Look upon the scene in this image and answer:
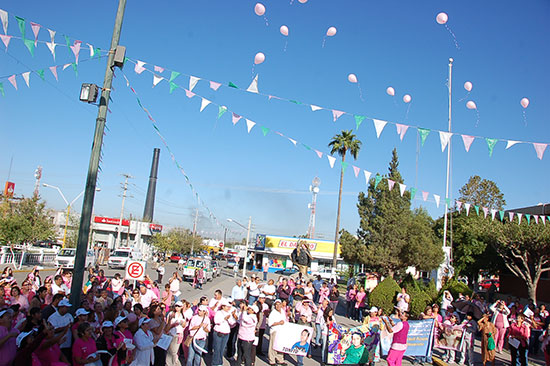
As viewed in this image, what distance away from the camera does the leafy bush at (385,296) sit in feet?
51.8

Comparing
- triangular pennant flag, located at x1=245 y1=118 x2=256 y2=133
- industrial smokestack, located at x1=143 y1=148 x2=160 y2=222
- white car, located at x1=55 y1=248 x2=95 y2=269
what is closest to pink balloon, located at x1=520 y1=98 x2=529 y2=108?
triangular pennant flag, located at x1=245 y1=118 x2=256 y2=133

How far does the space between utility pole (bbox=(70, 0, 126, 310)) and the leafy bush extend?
38.7 feet

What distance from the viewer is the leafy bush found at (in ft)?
51.8

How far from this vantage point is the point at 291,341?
930 cm

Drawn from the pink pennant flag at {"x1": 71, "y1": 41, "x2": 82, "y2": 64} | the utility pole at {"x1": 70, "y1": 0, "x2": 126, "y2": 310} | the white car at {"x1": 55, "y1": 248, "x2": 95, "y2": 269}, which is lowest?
the white car at {"x1": 55, "y1": 248, "x2": 95, "y2": 269}

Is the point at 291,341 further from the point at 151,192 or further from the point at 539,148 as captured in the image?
the point at 151,192

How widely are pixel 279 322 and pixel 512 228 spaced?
18933 mm

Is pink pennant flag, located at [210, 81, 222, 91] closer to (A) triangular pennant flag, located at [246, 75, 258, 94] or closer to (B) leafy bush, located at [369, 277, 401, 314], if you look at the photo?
(A) triangular pennant flag, located at [246, 75, 258, 94]

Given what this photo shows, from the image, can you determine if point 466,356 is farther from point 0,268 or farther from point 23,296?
point 0,268

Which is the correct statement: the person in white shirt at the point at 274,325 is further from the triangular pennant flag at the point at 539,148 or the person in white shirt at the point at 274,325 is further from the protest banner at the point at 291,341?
the triangular pennant flag at the point at 539,148

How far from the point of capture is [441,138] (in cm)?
1084

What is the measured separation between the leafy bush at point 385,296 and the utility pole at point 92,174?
38.7ft

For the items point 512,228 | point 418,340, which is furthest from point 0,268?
point 512,228

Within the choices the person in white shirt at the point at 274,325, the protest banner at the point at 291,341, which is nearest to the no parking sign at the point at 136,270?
the person in white shirt at the point at 274,325
